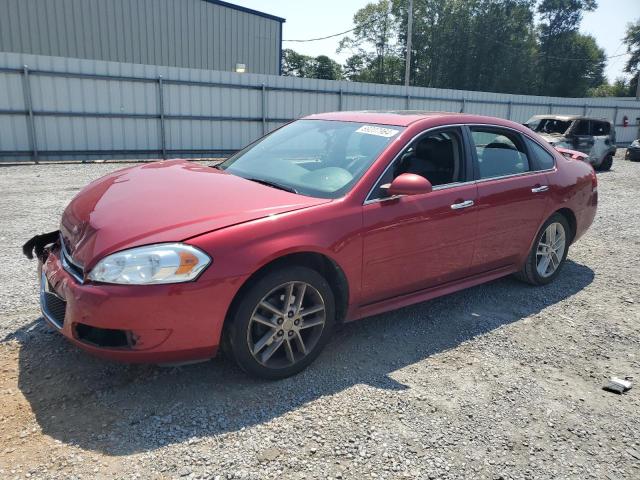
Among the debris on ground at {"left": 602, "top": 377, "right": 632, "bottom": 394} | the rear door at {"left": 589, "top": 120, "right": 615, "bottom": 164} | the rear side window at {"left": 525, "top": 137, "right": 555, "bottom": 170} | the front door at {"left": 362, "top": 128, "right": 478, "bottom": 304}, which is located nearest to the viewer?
the debris on ground at {"left": 602, "top": 377, "right": 632, "bottom": 394}

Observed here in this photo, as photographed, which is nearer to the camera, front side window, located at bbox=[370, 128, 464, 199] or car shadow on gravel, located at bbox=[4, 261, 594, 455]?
car shadow on gravel, located at bbox=[4, 261, 594, 455]

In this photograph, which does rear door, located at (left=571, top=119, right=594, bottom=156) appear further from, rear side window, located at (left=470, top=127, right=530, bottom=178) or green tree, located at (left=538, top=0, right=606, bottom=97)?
green tree, located at (left=538, top=0, right=606, bottom=97)

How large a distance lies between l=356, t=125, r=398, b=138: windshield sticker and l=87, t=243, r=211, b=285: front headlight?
174 centimetres

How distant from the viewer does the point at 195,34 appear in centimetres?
2009

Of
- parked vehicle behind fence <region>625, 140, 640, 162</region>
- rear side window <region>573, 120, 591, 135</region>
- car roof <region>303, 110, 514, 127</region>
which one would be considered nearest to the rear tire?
rear side window <region>573, 120, 591, 135</region>

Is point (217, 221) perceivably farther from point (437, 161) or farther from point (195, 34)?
point (195, 34)

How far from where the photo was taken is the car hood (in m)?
2.68

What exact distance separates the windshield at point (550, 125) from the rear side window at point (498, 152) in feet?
37.2

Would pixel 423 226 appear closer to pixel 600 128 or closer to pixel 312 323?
pixel 312 323

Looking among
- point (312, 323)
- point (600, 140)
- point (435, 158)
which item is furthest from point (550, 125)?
point (312, 323)

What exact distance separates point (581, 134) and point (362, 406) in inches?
568

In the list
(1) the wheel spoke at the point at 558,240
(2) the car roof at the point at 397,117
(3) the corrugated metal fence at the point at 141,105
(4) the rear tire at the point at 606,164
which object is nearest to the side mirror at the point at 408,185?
(2) the car roof at the point at 397,117

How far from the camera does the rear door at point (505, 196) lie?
161 inches

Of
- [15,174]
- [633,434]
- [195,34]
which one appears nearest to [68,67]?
[15,174]
